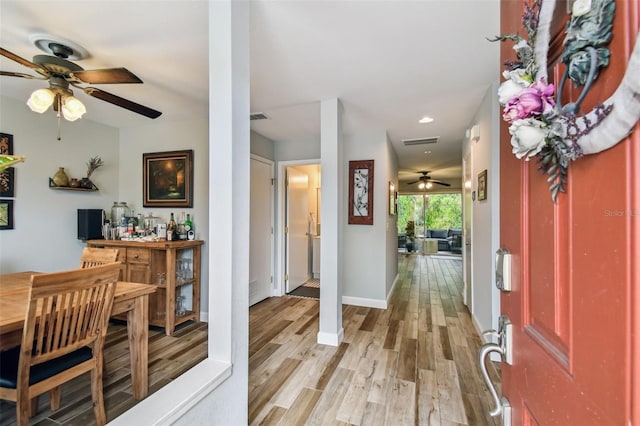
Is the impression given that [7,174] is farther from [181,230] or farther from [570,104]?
[570,104]

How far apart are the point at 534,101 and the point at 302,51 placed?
178 centimetres

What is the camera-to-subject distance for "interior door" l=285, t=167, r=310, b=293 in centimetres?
443

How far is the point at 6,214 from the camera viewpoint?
8.91ft

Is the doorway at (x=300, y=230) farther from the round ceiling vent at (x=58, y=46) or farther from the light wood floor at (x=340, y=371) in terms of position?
the round ceiling vent at (x=58, y=46)

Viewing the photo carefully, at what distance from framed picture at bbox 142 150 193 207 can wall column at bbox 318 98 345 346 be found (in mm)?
1811

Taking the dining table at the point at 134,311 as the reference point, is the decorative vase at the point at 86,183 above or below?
above

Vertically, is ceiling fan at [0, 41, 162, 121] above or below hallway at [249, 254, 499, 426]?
above

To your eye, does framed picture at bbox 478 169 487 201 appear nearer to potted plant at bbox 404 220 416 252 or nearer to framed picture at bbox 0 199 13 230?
framed picture at bbox 0 199 13 230

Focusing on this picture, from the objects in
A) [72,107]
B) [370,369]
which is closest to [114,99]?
[72,107]

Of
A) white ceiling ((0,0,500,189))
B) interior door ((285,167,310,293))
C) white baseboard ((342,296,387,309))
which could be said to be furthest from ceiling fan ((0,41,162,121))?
white baseboard ((342,296,387,309))

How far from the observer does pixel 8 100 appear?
2742mm

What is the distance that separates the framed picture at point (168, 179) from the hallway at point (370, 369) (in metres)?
1.76

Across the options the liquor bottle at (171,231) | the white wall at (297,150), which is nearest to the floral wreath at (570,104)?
the liquor bottle at (171,231)

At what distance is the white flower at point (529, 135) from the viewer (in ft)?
1.64
